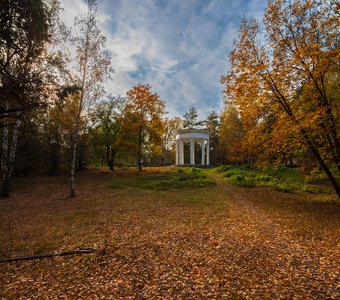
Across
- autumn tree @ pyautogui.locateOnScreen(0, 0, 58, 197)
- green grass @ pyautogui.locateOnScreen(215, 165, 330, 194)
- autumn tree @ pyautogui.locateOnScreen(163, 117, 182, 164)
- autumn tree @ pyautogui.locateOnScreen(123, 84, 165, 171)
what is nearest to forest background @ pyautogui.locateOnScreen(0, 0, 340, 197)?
autumn tree @ pyautogui.locateOnScreen(0, 0, 58, 197)

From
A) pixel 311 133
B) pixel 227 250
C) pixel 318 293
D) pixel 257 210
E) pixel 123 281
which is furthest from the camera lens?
pixel 257 210

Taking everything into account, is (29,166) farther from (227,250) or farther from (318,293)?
(318,293)

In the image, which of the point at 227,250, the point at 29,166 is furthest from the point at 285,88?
the point at 29,166

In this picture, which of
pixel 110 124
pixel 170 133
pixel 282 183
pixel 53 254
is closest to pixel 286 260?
pixel 53 254

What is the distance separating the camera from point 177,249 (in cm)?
519

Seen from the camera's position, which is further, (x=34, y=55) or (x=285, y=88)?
(x=285, y=88)

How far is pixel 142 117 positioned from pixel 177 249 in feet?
59.3

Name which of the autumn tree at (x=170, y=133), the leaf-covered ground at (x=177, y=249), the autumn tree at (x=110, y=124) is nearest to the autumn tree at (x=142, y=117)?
the autumn tree at (x=110, y=124)

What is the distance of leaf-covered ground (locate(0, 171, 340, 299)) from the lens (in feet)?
12.1

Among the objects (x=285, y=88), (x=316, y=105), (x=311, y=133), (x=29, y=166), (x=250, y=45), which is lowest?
(x=29, y=166)

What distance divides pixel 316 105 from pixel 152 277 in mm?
9086

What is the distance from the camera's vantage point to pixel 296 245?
5.25 metres

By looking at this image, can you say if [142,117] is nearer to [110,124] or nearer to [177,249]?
[110,124]

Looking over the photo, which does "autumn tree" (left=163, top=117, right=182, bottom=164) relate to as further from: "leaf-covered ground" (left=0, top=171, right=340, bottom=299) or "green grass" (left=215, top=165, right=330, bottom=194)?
"leaf-covered ground" (left=0, top=171, right=340, bottom=299)
